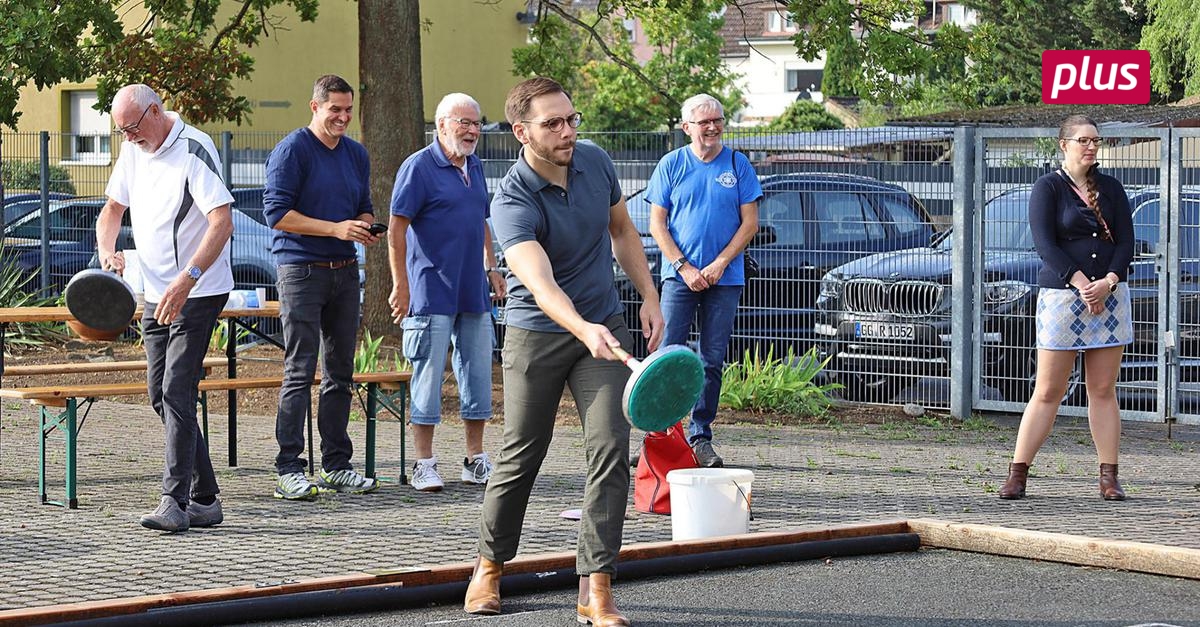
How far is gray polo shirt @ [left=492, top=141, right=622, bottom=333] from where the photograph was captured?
620 centimetres

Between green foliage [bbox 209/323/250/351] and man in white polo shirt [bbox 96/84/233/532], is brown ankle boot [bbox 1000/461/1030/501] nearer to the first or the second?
man in white polo shirt [bbox 96/84/233/532]

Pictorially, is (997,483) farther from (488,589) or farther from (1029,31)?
(1029,31)

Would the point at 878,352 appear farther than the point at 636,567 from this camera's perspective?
Yes

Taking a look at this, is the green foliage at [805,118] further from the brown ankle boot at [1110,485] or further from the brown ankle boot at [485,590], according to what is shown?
the brown ankle boot at [485,590]

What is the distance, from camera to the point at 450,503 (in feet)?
29.3

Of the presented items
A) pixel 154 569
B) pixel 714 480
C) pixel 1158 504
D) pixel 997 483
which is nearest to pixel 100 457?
pixel 154 569

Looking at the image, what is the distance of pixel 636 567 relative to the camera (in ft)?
23.3

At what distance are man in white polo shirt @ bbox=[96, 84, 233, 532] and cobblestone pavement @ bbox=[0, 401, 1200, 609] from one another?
35 centimetres

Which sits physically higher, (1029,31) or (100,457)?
(1029,31)

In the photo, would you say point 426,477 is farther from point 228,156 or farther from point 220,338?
point 228,156

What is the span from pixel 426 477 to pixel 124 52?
28.7 ft

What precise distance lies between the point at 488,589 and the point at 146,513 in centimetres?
283

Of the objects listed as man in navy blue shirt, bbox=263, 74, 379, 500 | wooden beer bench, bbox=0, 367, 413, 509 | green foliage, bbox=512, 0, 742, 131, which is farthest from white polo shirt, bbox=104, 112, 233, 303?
green foliage, bbox=512, 0, 742, 131

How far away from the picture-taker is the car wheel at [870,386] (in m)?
13.3
